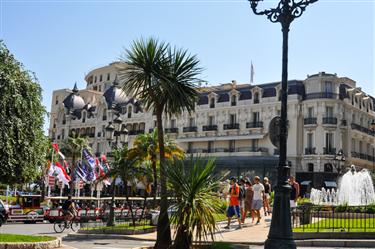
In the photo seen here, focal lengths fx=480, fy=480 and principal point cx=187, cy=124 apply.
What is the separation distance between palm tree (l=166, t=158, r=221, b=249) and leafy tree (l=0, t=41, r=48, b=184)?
468cm

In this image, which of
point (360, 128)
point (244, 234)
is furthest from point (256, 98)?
point (244, 234)

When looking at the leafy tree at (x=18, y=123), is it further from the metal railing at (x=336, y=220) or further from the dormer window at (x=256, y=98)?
the dormer window at (x=256, y=98)

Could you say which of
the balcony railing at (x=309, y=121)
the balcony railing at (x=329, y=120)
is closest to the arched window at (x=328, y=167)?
the balcony railing at (x=329, y=120)

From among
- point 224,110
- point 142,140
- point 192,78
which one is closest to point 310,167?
point 224,110

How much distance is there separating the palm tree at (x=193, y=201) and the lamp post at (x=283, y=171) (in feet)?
5.72

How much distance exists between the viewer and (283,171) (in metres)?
9.77

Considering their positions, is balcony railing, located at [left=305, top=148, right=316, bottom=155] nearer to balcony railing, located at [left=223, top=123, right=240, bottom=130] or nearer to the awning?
balcony railing, located at [left=223, top=123, right=240, bottom=130]

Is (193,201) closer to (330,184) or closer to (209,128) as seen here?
(330,184)

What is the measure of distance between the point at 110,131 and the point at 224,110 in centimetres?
3807

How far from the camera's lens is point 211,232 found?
10617mm

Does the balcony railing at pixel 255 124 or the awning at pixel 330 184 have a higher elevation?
the balcony railing at pixel 255 124

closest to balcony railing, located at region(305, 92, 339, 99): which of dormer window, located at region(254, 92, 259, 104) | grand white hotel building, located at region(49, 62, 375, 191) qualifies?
grand white hotel building, located at region(49, 62, 375, 191)

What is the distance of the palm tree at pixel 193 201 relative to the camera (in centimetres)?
1070

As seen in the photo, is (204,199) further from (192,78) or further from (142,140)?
(142,140)
